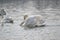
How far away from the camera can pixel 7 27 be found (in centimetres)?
861

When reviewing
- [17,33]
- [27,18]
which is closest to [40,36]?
[17,33]

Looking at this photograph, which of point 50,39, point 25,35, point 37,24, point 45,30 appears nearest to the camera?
point 50,39

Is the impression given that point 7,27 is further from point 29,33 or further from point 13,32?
point 29,33

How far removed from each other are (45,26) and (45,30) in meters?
0.64

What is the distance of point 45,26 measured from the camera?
8617 mm

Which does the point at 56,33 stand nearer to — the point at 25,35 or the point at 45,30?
the point at 45,30

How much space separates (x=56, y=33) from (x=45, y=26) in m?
1.12

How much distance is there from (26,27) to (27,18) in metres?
0.43

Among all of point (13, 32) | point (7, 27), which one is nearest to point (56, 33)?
point (13, 32)

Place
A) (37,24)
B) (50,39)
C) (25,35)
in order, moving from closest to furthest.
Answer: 1. (50,39)
2. (25,35)
3. (37,24)

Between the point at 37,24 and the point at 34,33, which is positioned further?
the point at 37,24

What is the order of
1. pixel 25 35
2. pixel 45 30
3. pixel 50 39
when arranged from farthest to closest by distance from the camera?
pixel 45 30 → pixel 25 35 → pixel 50 39

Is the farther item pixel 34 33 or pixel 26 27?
pixel 26 27

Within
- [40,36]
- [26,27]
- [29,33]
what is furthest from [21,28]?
[40,36]
